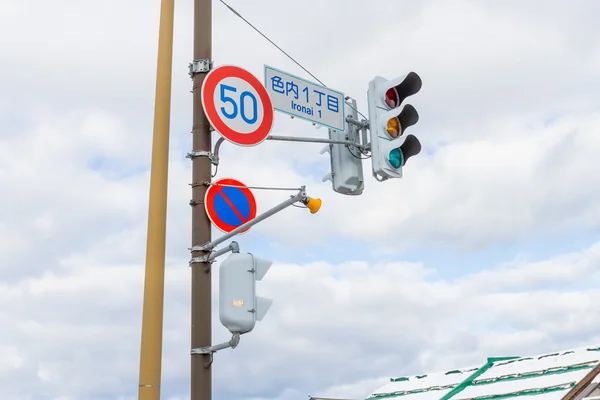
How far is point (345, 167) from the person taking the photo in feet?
28.6

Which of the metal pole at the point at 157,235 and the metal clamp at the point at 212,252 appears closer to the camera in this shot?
the metal pole at the point at 157,235

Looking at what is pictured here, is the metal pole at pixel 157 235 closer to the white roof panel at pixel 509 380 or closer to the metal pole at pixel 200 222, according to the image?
the metal pole at pixel 200 222

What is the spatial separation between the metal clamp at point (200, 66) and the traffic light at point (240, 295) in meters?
2.28

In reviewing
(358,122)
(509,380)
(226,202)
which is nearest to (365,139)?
(358,122)

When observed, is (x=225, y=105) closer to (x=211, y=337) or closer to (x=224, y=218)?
(x=224, y=218)

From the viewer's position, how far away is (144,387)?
634 cm

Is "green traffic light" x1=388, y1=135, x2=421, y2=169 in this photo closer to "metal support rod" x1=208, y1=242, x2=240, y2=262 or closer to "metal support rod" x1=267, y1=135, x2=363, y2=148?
"metal support rod" x1=267, y1=135, x2=363, y2=148

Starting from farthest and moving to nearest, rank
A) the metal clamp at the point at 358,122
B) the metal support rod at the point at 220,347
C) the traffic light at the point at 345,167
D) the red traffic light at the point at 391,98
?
the metal clamp at the point at 358,122
the traffic light at the point at 345,167
the red traffic light at the point at 391,98
the metal support rod at the point at 220,347

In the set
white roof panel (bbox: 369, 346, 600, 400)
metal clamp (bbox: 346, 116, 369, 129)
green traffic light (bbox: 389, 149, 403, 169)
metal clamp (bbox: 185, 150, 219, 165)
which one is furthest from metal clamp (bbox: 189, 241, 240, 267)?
white roof panel (bbox: 369, 346, 600, 400)

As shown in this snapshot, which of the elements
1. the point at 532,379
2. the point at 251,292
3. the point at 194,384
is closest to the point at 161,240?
the point at 251,292

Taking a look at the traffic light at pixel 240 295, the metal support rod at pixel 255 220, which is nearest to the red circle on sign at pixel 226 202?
the metal support rod at pixel 255 220

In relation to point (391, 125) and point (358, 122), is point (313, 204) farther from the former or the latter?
point (358, 122)

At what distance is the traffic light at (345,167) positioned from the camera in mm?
8711

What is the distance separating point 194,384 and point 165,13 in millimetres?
3753
